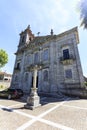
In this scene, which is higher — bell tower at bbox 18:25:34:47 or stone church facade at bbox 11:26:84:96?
bell tower at bbox 18:25:34:47

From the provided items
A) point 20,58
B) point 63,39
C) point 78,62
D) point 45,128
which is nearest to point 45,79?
point 78,62

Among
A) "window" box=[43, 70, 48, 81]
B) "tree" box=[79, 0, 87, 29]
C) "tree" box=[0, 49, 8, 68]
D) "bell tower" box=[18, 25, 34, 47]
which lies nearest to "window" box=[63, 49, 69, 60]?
"window" box=[43, 70, 48, 81]

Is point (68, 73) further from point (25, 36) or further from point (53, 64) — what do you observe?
point (25, 36)

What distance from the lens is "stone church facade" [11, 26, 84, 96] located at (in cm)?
1562

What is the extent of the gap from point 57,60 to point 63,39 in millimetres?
4542

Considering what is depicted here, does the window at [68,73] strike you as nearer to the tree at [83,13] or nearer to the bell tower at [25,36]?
the tree at [83,13]

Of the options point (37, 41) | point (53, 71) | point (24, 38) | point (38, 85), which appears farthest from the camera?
point (24, 38)

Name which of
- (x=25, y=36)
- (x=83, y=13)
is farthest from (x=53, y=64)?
(x=25, y=36)

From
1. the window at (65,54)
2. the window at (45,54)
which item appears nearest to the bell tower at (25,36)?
the window at (45,54)

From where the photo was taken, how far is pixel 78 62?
15.3 meters

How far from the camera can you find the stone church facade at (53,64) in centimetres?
1562

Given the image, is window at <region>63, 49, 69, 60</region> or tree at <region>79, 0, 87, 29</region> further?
window at <region>63, 49, 69, 60</region>

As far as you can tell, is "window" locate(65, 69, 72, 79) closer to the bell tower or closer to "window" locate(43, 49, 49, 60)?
"window" locate(43, 49, 49, 60)

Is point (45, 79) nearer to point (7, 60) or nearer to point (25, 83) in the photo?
point (25, 83)
